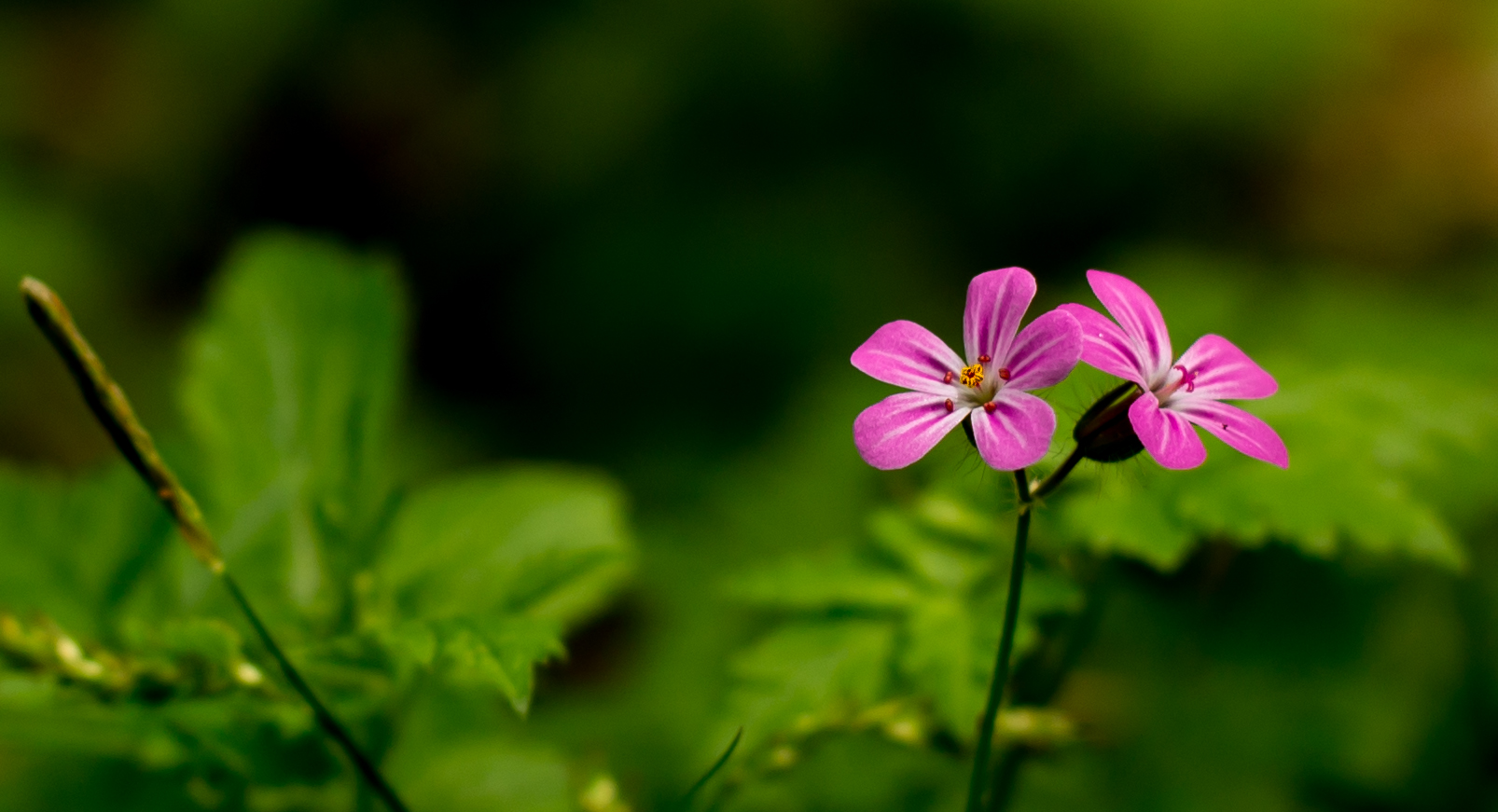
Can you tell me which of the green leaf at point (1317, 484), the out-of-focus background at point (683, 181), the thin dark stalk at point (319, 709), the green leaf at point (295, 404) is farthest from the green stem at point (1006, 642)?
the out-of-focus background at point (683, 181)

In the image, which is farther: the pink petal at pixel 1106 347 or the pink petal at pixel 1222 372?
the pink petal at pixel 1222 372

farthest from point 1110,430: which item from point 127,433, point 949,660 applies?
point 127,433

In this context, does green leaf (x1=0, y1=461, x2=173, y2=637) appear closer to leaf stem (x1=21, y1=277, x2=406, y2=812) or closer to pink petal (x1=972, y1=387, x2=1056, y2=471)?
leaf stem (x1=21, y1=277, x2=406, y2=812)

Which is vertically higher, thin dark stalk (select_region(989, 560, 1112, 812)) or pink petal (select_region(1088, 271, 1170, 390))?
pink petal (select_region(1088, 271, 1170, 390))

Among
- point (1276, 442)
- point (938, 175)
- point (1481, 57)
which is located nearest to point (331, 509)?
point (1276, 442)

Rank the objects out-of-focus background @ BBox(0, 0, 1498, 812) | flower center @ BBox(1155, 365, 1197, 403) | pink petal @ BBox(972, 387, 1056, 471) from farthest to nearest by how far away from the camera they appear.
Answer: out-of-focus background @ BBox(0, 0, 1498, 812)
flower center @ BBox(1155, 365, 1197, 403)
pink petal @ BBox(972, 387, 1056, 471)

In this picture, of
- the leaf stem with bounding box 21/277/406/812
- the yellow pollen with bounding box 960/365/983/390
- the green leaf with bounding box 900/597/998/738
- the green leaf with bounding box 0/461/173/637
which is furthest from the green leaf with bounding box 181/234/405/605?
the yellow pollen with bounding box 960/365/983/390

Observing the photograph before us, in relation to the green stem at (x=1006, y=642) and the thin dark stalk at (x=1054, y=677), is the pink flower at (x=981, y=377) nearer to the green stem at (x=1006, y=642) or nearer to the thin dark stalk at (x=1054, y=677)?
the green stem at (x=1006, y=642)
